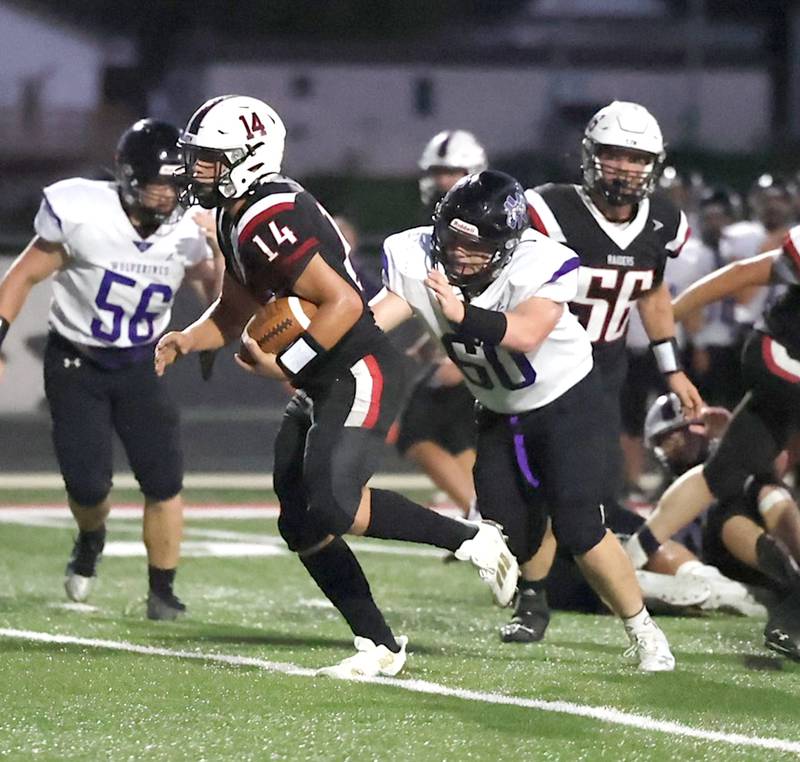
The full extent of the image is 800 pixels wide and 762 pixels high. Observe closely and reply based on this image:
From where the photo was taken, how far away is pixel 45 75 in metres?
29.2

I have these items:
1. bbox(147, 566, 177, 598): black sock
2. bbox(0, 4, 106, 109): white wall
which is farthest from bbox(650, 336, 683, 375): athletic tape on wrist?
bbox(0, 4, 106, 109): white wall

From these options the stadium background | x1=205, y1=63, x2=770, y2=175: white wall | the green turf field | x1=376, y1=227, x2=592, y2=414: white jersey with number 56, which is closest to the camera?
the green turf field

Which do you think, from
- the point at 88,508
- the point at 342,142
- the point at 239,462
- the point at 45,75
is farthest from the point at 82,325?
the point at 342,142

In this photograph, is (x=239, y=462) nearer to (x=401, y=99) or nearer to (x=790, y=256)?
(x=790, y=256)

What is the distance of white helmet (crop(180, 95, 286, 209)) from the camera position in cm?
499

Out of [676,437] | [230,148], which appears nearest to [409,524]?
[230,148]

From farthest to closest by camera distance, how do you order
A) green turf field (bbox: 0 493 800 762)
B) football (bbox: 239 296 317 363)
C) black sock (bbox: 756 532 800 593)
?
black sock (bbox: 756 532 800 593)
football (bbox: 239 296 317 363)
green turf field (bbox: 0 493 800 762)

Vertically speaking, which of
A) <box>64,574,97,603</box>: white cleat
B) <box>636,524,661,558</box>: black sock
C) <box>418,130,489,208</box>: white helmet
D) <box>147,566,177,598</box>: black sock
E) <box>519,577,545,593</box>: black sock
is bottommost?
<box>64,574,97,603</box>: white cleat

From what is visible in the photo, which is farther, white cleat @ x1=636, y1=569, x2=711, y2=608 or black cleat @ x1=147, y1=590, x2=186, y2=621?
white cleat @ x1=636, y1=569, x2=711, y2=608

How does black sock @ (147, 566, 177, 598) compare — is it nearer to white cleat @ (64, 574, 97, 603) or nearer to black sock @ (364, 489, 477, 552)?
white cleat @ (64, 574, 97, 603)

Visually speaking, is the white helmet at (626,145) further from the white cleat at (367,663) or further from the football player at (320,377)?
A: the white cleat at (367,663)

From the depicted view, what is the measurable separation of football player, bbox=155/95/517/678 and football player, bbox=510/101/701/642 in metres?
0.86

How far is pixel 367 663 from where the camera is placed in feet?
16.1

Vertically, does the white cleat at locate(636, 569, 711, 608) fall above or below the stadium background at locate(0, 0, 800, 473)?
below
